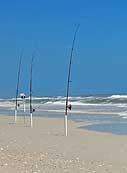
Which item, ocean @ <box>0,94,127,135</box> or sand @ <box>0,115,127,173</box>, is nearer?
sand @ <box>0,115,127,173</box>

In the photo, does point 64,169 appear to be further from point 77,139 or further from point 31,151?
point 77,139

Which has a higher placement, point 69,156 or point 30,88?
point 30,88

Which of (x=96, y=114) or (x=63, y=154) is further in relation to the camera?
(x=96, y=114)

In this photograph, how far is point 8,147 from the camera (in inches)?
419

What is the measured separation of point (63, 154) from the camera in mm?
9641

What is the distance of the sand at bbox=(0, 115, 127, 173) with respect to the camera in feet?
25.1

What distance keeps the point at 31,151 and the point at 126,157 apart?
219cm

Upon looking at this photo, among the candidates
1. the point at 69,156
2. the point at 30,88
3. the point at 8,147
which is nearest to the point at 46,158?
the point at 69,156

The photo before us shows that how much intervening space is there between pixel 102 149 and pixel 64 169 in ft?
10.2

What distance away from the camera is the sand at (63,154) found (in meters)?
7.66

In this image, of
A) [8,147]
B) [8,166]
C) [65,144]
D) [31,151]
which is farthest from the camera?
[65,144]

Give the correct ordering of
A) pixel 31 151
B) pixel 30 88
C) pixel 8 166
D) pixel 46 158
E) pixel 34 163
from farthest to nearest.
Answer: pixel 30 88
pixel 31 151
pixel 46 158
pixel 34 163
pixel 8 166

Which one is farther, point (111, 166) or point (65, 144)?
point (65, 144)

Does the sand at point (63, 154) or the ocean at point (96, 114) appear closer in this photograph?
the sand at point (63, 154)
